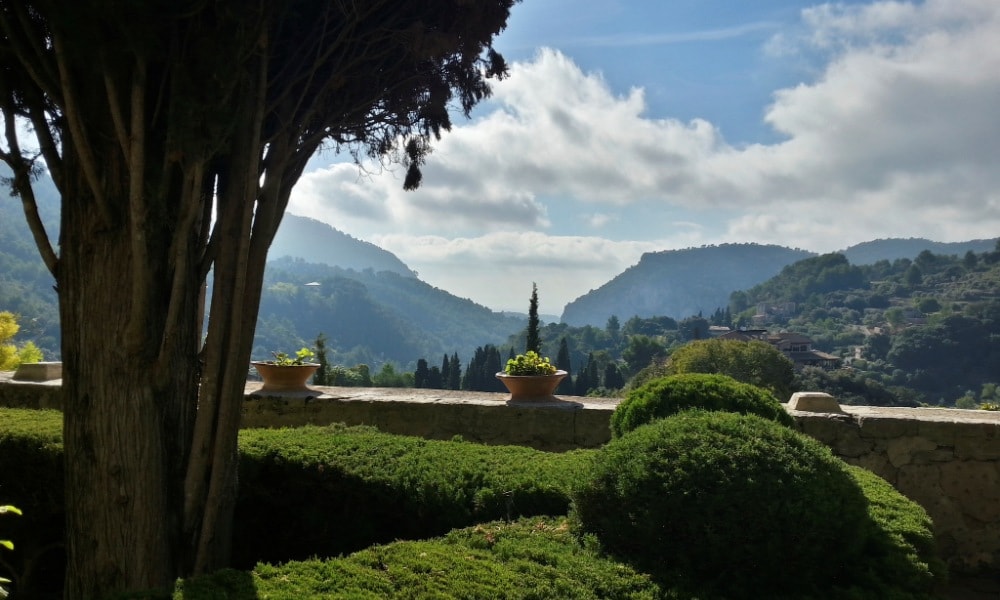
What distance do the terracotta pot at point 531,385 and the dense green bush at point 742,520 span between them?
3304mm

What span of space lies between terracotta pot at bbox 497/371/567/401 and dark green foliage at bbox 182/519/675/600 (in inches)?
137

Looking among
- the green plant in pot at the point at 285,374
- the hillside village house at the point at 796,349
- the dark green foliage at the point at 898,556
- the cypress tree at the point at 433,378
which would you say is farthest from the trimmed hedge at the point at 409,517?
the hillside village house at the point at 796,349

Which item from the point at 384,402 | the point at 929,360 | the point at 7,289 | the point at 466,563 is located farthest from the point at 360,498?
the point at 7,289

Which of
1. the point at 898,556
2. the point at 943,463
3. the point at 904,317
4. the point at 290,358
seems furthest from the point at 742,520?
the point at 904,317

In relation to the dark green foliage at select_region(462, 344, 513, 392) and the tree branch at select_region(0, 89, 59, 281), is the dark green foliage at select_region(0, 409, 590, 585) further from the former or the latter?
the dark green foliage at select_region(462, 344, 513, 392)

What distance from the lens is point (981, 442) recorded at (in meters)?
5.23

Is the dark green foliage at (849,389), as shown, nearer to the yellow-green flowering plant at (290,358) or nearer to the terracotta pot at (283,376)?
the yellow-green flowering plant at (290,358)

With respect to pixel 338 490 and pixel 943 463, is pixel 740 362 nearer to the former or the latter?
pixel 943 463

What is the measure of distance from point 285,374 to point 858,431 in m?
5.44

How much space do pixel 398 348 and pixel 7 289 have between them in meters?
75.3

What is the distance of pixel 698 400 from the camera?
3676 mm

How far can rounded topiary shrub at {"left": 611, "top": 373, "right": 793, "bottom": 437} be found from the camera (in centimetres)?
367

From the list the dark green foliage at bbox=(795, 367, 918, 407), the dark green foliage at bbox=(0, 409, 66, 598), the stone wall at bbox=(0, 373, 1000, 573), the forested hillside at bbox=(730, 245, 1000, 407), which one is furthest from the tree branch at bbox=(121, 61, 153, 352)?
the forested hillside at bbox=(730, 245, 1000, 407)

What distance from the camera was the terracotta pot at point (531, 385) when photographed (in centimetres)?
619
